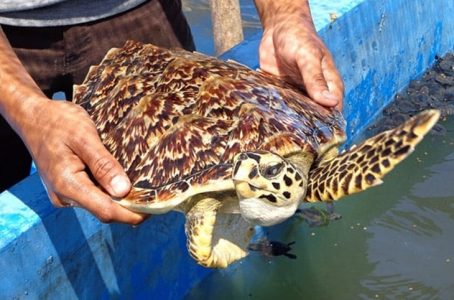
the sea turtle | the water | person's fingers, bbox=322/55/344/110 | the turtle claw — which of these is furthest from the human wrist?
the water

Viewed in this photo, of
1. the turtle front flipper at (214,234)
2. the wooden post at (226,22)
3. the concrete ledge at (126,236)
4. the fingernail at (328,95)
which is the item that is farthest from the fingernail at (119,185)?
the wooden post at (226,22)

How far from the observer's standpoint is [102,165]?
1.89m

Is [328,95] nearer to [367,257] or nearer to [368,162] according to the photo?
[368,162]

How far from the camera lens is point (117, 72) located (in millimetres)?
2336

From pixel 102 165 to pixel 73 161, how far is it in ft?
0.23

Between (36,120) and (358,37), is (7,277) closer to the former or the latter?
(36,120)

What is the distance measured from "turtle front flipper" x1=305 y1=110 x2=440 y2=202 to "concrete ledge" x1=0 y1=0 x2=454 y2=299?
88cm

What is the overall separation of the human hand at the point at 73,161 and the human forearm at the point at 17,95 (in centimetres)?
3

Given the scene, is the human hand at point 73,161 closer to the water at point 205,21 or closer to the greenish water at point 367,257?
the greenish water at point 367,257

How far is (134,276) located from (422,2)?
2914 mm

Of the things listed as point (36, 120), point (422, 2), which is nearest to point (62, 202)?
point (36, 120)

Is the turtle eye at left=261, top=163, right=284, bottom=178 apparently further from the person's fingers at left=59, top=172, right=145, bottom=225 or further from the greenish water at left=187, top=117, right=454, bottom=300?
the greenish water at left=187, top=117, right=454, bottom=300

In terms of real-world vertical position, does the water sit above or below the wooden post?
below

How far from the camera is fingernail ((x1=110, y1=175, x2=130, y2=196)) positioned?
6.23 feet
